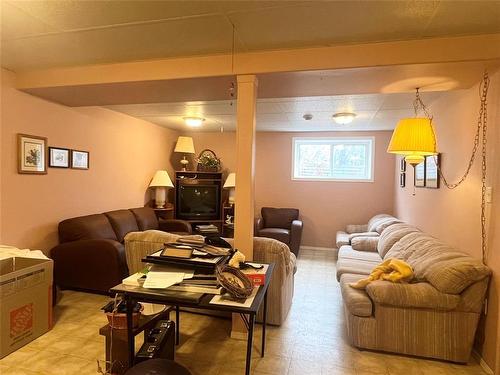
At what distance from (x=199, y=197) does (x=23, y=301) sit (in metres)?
3.68

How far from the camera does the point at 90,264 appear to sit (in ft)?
10.7

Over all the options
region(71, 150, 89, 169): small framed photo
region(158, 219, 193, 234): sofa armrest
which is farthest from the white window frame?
region(71, 150, 89, 169): small framed photo

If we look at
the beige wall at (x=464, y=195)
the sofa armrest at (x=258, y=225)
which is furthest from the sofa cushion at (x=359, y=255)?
the sofa armrest at (x=258, y=225)

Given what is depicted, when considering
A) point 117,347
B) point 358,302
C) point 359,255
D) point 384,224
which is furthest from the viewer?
point 384,224

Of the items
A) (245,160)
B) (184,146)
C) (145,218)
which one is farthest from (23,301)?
(184,146)

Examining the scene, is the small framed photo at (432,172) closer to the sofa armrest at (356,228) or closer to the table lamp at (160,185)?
the sofa armrest at (356,228)

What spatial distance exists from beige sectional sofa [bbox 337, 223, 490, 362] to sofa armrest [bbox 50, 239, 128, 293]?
2.31 m

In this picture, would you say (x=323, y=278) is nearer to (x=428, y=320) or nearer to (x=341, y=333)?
(x=341, y=333)

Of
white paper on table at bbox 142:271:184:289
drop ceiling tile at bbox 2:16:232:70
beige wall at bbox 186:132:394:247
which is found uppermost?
drop ceiling tile at bbox 2:16:232:70

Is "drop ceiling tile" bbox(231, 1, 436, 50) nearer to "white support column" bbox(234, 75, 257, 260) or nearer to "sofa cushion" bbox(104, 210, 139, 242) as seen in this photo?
"white support column" bbox(234, 75, 257, 260)

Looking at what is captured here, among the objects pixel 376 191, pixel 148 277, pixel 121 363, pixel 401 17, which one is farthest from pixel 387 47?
pixel 376 191

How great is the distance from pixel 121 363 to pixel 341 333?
5.93 ft

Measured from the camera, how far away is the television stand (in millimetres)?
5801

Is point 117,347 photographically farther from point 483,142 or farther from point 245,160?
point 483,142
